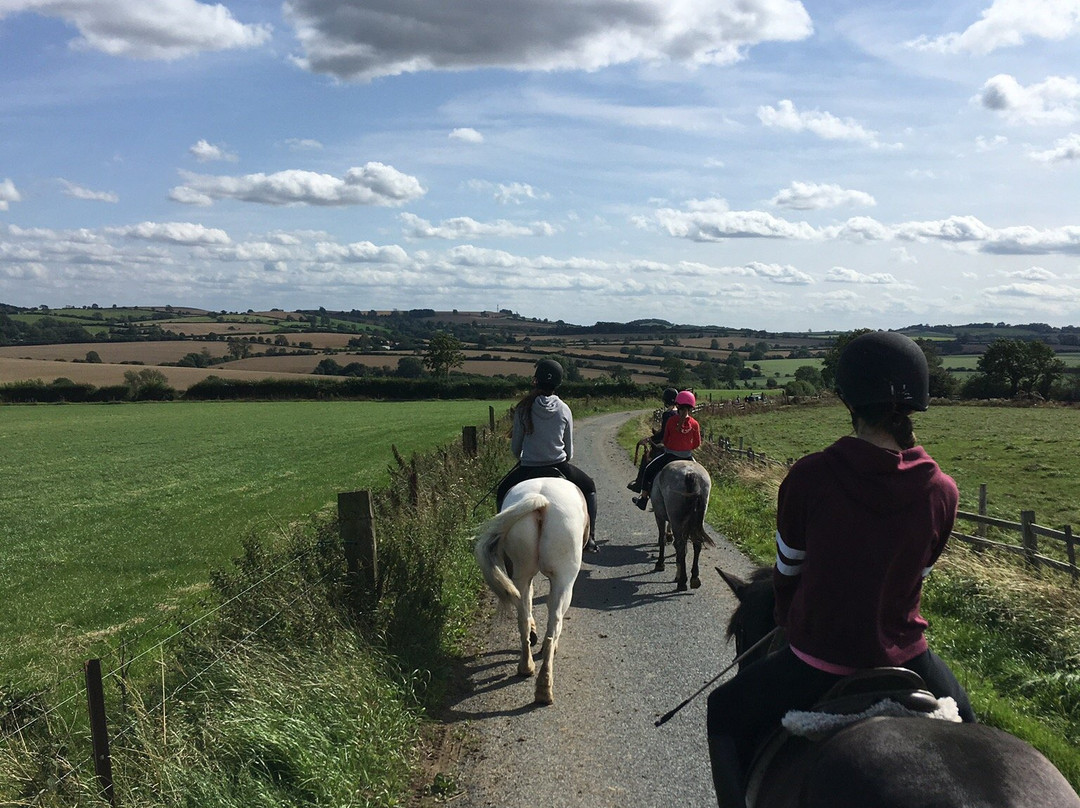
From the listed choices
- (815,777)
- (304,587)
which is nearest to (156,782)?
(304,587)

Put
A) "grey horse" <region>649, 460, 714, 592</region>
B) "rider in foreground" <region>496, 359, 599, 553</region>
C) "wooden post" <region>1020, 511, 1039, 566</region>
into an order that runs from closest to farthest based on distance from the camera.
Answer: "rider in foreground" <region>496, 359, 599, 553</region> < "grey horse" <region>649, 460, 714, 592</region> < "wooden post" <region>1020, 511, 1039, 566</region>

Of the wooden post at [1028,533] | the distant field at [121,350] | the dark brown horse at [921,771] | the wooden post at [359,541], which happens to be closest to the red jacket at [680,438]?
the wooden post at [1028,533]

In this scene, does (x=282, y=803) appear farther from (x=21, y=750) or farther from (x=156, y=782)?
(x=21, y=750)

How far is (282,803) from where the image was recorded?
13.4 feet

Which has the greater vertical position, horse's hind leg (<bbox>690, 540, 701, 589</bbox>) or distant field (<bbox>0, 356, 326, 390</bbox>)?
horse's hind leg (<bbox>690, 540, 701, 589</bbox>)

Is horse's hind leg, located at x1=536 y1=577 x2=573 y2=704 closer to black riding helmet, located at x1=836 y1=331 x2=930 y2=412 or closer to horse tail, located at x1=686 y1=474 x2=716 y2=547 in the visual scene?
horse tail, located at x1=686 y1=474 x2=716 y2=547

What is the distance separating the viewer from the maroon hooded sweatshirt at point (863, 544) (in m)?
2.63

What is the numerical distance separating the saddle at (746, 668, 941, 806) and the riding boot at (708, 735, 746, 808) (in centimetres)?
27

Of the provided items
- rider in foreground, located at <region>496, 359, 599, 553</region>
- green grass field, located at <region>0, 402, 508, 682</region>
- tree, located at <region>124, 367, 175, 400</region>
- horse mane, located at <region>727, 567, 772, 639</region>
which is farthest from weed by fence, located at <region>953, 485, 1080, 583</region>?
tree, located at <region>124, 367, 175, 400</region>

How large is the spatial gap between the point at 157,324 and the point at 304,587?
155591 mm

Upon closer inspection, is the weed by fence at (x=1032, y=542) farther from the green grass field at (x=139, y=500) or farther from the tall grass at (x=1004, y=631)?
the green grass field at (x=139, y=500)

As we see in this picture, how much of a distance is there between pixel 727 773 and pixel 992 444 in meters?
39.2

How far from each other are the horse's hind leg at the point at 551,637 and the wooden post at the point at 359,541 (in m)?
1.49

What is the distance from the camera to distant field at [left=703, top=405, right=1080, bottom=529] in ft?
74.2
